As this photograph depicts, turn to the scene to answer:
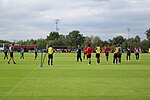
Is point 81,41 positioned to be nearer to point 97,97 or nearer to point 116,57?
point 116,57

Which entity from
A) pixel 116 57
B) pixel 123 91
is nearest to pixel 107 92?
pixel 123 91

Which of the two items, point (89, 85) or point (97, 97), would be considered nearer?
point (97, 97)

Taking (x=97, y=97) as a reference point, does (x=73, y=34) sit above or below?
above

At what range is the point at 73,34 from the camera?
6531 inches

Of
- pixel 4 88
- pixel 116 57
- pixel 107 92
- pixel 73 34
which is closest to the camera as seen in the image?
pixel 107 92

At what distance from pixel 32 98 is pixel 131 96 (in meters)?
3.21

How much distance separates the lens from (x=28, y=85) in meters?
14.0

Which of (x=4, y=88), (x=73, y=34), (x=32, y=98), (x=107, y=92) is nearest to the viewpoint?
(x=32, y=98)

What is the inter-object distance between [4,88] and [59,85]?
2281 millimetres

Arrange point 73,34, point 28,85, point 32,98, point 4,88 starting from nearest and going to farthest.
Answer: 1. point 32,98
2. point 4,88
3. point 28,85
4. point 73,34

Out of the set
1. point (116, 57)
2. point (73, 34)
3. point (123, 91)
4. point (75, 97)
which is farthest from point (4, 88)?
point (73, 34)

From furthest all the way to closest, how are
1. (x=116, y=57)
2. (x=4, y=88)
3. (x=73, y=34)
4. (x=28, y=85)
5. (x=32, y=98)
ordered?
(x=73, y=34)
(x=116, y=57)
(x=28, y=85)
(x=4, y=88)
(x=32, y=98)

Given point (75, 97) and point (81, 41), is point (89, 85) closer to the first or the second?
point (75, 97)

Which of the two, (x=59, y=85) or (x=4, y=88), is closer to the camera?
(x=4, y=88)
